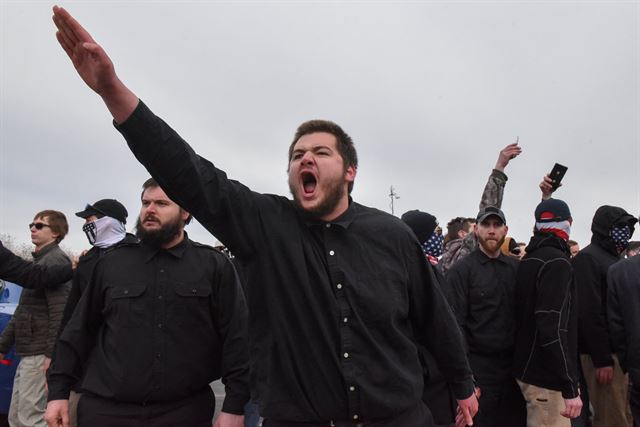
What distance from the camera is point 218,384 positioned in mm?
9328

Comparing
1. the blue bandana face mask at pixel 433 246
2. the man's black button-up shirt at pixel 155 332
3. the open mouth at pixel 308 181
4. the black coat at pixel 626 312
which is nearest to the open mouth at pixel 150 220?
the man's black button-up shirt at pixel 155 332

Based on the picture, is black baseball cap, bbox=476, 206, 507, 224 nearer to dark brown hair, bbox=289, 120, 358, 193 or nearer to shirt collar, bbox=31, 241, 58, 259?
dark brown hair, bbox=289, 120, 358, 193

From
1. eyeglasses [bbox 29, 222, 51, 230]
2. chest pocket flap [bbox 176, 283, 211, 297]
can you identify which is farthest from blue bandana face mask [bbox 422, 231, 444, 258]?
eyeglasses [bbox 29, 222, 51, 230]

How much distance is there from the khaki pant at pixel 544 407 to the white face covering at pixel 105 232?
3.70 metres

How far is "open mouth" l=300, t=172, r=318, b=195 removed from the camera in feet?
8.30

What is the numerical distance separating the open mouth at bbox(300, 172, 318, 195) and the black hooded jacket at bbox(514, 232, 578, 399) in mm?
2584

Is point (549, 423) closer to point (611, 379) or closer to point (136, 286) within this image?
point (611, 379)

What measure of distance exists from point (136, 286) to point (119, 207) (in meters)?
2.04

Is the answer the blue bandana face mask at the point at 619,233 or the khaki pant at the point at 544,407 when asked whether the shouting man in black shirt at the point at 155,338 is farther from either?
the blue bandana face mask at the point at 619,233

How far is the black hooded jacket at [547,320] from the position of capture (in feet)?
13.5

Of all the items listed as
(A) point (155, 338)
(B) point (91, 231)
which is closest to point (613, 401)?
(A) point (155, 338)

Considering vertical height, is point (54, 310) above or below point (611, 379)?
above

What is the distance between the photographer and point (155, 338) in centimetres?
311

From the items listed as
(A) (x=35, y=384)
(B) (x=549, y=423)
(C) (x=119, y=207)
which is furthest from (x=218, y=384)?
(B) (x=549, y=423)
